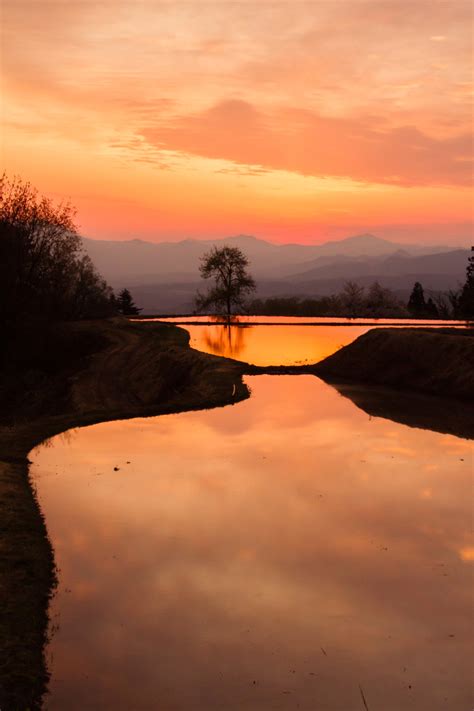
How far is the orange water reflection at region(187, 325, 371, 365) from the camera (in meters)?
37.7

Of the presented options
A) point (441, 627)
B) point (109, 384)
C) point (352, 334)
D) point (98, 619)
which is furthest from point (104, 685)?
point (352, 334)

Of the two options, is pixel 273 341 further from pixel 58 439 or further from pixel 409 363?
pixel 58 439

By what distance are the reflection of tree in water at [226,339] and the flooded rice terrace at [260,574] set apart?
20.1 meters

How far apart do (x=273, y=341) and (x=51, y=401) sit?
15.8m

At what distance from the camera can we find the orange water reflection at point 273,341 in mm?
37656

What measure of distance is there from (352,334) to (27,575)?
39589 millimetres

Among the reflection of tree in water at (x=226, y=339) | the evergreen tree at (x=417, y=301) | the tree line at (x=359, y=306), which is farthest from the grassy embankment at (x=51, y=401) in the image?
the evergreen tree at (x=417, y=301)

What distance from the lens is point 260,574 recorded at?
11.2 meters

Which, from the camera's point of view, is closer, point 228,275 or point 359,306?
point 228,275

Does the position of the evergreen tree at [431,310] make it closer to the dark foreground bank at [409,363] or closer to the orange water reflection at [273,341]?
the orange water reflection at [273,341]

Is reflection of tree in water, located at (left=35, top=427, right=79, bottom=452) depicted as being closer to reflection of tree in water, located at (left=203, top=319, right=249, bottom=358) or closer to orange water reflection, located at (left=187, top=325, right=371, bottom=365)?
orange water reflection, located at (left=187, top=325, right=371, bottom=365)

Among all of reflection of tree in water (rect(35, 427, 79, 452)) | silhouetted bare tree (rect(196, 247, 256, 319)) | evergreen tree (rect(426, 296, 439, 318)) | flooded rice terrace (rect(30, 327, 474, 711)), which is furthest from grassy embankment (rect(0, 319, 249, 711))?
evergreen tree (rect(426, 296, 439, 318))

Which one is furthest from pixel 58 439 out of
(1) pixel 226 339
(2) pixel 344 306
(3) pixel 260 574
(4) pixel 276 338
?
(2) pixel 344 306

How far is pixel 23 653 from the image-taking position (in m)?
9.34
